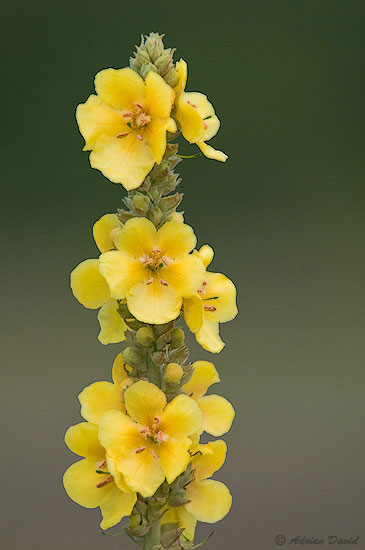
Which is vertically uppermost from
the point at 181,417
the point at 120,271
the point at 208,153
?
the point at 208,153

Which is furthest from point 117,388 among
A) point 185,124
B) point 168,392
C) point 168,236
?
point 185,124

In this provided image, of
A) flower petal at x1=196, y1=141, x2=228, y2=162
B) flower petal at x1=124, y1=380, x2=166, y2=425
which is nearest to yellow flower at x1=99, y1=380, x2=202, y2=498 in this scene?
flower petal at x1=124, y1=380, x2=166, y2=425

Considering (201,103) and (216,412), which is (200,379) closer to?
(216,412)

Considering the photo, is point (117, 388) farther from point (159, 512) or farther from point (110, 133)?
point (110, 133)

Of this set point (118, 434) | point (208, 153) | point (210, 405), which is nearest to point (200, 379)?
point (210, 405)

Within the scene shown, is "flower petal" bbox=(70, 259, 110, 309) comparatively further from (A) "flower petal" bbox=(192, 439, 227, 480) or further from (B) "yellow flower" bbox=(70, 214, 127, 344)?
(A) "flower petal" bbox=(192, 439, 227, 480)

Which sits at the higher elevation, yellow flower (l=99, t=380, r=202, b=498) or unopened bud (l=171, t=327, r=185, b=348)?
unopened bud (l=171, t=327, r=185, b=348)
